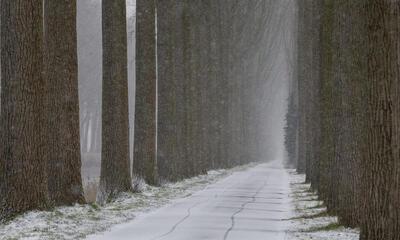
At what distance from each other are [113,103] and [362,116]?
9322mm

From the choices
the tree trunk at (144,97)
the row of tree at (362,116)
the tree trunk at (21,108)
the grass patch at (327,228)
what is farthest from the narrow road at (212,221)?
the tree trunk at (144,97)

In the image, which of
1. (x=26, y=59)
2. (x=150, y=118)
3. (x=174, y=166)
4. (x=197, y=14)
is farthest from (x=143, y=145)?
(x=197, y=14)

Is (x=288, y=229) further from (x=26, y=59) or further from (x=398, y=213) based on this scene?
(x=26, y=59)

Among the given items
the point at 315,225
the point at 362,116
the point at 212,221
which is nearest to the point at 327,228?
the point at 315,225

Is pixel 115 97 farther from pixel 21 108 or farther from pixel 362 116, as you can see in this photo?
pixel 362 116

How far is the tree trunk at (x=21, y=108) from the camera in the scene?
1222cm

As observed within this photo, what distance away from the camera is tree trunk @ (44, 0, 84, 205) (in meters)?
14.4

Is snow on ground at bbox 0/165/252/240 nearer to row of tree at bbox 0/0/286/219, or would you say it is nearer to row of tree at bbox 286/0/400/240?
row of tree at bbox 0/0/286/219

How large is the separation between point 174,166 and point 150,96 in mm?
4751

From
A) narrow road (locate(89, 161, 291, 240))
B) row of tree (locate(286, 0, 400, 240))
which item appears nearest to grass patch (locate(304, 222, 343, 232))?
row of tree (locate(286, 0, 400, 240))

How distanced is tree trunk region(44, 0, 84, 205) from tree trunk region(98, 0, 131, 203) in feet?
12.6

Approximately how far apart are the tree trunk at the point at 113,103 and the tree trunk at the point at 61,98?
3854mm

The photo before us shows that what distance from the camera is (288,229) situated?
12.3m

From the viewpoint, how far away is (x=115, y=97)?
1856 cm
